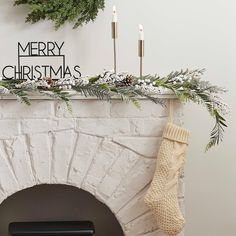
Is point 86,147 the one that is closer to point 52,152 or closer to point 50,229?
point 52,152

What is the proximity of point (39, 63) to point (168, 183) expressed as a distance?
0.82 metres

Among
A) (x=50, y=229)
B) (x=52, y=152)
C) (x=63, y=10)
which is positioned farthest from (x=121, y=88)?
(x=50, y=229)

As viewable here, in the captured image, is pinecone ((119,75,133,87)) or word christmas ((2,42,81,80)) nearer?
pinecone ((119,75,133,87))

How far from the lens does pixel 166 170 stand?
2340 millimetres

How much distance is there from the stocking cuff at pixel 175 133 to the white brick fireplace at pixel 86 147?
6cm

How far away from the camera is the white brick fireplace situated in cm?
236

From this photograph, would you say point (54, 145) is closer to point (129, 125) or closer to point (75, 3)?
point (129, 125)

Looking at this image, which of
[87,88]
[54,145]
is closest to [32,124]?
[54,145]

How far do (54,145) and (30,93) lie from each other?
23cm

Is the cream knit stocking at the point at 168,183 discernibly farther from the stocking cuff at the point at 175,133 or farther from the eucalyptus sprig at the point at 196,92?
the eucalyptus sprig at the point at 196,92

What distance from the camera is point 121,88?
7.62 ft

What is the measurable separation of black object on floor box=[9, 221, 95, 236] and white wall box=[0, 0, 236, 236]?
0.59 meters

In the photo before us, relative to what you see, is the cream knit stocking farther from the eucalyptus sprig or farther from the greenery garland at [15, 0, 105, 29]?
the greenery garland at [15, 0, 105, 29]

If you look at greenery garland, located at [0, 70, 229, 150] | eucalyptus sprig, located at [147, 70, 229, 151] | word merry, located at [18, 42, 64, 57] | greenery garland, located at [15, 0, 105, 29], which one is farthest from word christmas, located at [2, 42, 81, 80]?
eucalyptus sprig, located at [147, 70, 229, 151]
